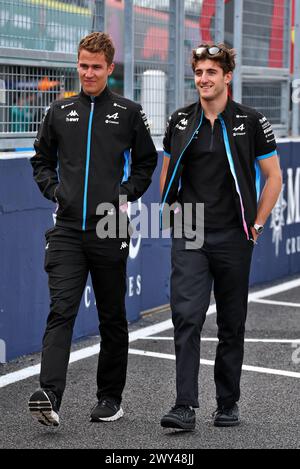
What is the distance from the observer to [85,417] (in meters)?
6.23

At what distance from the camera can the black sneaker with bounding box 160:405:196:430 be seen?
5844 mm

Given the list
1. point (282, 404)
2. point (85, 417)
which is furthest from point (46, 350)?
point (282, 404)

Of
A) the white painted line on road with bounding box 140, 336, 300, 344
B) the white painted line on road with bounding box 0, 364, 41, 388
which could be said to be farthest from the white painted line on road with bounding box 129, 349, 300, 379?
the white painted line on road with bounding box 0, 364, 41, 388

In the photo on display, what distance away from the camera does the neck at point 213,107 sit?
5961 mm

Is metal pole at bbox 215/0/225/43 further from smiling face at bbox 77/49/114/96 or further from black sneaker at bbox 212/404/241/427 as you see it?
black sneaker at bbox 212/404/241/427

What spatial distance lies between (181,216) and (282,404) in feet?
4.27

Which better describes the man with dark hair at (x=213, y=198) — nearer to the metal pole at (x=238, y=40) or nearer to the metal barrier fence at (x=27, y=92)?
the metal barrier fence at (x=27, y=92)

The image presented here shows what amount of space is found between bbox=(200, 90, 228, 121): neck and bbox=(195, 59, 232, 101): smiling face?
0.09 feet

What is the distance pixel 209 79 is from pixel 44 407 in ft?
5.95

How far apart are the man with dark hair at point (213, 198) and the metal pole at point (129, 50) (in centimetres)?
317

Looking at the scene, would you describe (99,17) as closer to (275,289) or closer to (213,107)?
(213,107)

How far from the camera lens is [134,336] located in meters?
8.61

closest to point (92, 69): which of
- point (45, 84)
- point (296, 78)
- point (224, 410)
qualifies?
point (224, 410)
